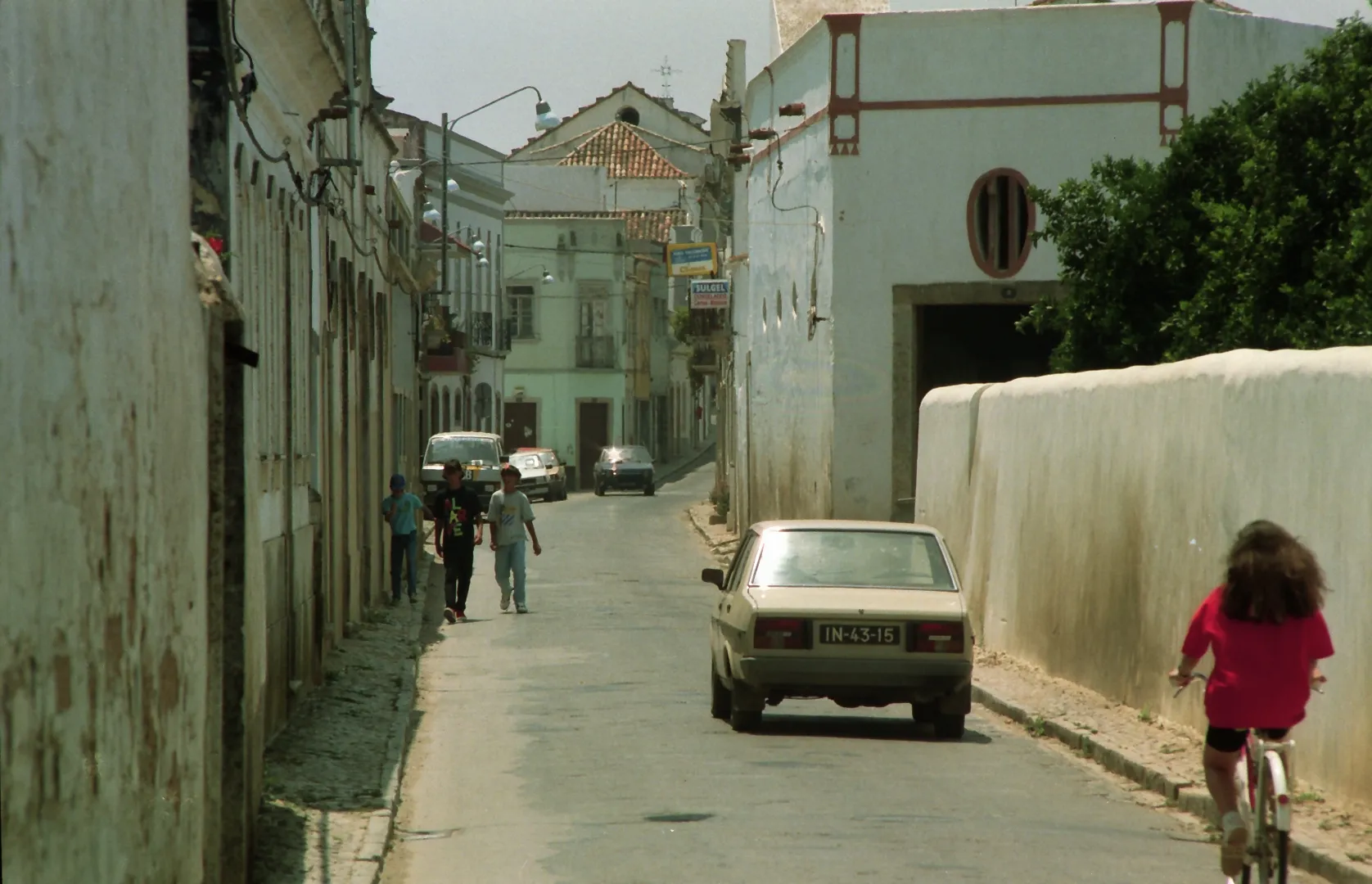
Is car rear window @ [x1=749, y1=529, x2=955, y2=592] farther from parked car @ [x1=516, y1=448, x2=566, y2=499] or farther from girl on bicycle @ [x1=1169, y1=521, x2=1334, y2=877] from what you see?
parked car @ [x1=516, y1=448, x2=566, y2=499]

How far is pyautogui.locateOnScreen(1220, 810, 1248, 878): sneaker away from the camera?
7.99 meters

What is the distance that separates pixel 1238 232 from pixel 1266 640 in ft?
48.0

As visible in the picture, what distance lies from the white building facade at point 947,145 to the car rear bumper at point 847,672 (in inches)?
655

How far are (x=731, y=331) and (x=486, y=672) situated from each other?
2790 cm

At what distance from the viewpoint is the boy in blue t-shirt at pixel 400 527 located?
26.8 meters

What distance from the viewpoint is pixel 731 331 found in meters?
46.9

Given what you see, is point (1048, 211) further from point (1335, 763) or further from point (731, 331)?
point (731, 331)

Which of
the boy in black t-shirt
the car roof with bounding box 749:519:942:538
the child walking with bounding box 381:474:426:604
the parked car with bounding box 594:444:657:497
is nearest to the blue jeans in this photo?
the boy in black t-shirt

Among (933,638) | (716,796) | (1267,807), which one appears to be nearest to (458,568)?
(933,638)

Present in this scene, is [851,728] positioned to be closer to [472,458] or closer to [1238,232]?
[1238,232]

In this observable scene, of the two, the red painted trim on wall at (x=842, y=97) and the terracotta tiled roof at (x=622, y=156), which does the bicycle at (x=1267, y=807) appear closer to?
the red painted trim on wall at (x=842, y=97)

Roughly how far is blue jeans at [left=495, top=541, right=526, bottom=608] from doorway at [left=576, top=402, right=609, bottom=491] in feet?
184

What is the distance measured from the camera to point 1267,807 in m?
7.89

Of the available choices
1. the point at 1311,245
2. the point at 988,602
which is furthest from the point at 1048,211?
the point at 988,602
